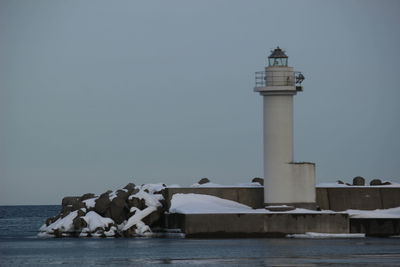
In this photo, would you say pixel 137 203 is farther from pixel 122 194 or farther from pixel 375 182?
pixel 375 182

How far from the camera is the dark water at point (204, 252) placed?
35.4 meters

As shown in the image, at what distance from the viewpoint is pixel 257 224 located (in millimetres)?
45969

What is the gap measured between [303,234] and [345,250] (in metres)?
6.56

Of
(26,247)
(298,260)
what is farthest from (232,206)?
(298,260)

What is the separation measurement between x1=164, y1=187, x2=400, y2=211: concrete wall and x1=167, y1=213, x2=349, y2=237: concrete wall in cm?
319

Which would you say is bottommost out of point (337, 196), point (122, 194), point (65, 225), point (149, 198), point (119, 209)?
point (65, 225)

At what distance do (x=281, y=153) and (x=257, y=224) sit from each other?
3347 mm

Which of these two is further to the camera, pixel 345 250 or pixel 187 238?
pixel 187 238

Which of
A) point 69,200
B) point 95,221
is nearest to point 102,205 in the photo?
point 95,221

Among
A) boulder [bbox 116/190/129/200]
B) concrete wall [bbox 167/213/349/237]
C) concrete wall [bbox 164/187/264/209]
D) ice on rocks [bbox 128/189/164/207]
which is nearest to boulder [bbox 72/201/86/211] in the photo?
boulder [bbox 116/190/129/200]

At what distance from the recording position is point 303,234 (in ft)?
151

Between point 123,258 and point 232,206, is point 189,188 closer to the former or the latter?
point 232,206

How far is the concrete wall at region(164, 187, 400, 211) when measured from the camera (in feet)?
161

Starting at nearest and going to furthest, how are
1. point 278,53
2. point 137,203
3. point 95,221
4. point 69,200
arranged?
point 278,53 → point 137,203 → point 95,221 → point 69,200
